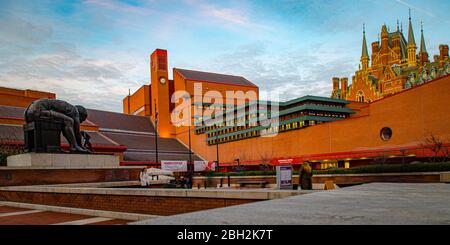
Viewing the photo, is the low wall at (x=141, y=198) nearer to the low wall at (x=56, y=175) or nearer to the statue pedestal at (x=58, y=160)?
the low wall at (x=56, y=175)

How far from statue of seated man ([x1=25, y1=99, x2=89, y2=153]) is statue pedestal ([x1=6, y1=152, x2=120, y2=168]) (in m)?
0.61

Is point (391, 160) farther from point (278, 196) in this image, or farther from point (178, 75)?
point (178, 75)

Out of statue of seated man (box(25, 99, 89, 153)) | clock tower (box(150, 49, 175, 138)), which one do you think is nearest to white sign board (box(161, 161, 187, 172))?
statue of seated man (box(25, 99, 89, 153))

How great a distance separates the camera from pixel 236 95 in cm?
9006

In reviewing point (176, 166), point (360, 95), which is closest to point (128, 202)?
point (176, 166)

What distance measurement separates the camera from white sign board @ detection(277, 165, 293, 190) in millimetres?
16219

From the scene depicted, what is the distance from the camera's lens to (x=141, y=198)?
11047mm

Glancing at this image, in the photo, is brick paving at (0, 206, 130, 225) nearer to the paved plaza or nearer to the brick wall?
the paved plaza

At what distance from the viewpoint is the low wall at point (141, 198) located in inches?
325

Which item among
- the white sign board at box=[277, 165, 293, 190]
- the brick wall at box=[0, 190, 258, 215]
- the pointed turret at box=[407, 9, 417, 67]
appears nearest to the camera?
the brick wall at box=[0, 190, 258, 215]

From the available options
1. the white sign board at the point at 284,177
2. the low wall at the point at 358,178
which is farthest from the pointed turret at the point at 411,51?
the white sign board at the point at 284,177

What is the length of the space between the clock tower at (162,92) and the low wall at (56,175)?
58.2m
